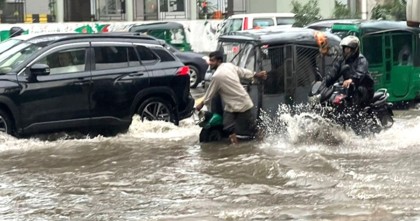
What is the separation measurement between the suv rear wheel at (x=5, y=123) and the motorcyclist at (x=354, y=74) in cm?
482

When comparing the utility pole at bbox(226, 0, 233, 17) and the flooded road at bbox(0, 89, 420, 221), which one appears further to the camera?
the utility pole at bbox(226, 0, 233, 17)

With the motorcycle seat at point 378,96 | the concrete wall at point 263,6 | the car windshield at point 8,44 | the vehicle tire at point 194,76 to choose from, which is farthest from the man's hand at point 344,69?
the concrete wall at point 263,6

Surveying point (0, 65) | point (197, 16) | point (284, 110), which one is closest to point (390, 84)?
point (284, 110)

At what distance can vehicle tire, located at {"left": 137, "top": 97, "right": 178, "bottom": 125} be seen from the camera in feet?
43.2

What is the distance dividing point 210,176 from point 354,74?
3.12 meters

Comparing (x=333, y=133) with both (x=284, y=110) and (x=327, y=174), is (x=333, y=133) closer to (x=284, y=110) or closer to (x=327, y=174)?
(x=284, y=110)

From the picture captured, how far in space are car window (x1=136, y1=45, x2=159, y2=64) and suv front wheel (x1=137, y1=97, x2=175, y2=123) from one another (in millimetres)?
646

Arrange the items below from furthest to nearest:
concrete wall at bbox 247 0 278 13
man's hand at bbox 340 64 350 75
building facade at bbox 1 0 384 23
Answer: concrete wall at bbox 247 0 278 13
building facade at bbox 1 0 384 23
man's hand at bbox 340 64 350 75

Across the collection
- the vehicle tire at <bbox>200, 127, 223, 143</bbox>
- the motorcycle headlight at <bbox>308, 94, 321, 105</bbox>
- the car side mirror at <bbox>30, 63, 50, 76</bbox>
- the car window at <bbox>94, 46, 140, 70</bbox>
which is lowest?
the vehicle tire at <bbox>200, 127, 223, 143</bbox>

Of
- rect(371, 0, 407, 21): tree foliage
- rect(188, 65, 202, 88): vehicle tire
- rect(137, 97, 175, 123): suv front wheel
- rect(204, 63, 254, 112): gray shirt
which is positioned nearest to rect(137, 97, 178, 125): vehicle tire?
rect(137, 97, 175, 123): suv front wheel

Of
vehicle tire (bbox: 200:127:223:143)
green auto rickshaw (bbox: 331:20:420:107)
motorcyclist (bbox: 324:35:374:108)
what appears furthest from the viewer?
green auto rickshaw (bbox: 331:20:420:107)

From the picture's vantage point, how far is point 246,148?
1186 centimetres

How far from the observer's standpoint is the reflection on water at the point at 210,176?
8.11 m

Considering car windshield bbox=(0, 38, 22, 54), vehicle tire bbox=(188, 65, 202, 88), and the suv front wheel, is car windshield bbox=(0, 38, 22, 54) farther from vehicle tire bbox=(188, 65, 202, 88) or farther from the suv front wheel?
vehicle tire bbox=(188, 65, 202, 88)
